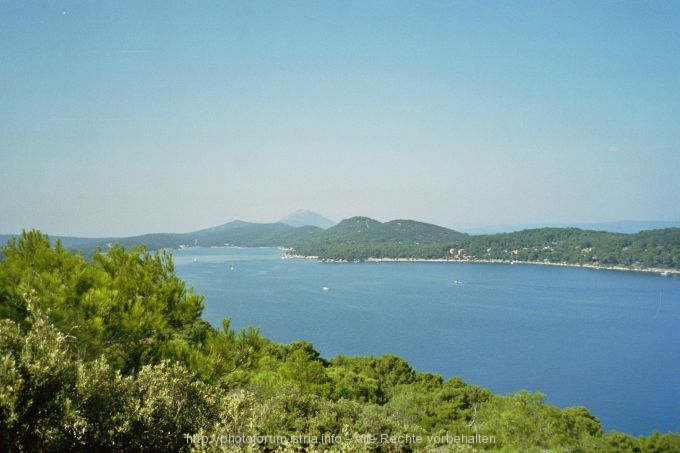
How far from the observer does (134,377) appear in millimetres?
5828

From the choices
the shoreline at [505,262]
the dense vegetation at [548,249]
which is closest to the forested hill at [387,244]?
the dense vegetation at [548,249]

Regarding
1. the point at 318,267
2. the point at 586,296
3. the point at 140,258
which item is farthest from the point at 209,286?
the point at 140,258

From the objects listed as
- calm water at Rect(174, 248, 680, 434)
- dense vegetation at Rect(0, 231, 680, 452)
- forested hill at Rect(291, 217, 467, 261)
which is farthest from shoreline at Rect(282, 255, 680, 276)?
dense vegetation at Rect(0, 231, 680, 452)

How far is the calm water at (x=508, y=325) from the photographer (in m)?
39.8

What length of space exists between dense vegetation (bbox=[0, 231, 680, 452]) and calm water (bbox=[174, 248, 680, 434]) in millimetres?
31713

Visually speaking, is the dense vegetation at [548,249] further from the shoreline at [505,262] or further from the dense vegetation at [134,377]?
the dense vegetation at [134,377]

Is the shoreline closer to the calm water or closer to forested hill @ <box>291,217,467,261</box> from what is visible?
forested hill @ <box>291,217,467,261</box>

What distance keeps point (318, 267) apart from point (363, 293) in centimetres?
4637

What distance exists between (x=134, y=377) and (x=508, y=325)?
59.2 m

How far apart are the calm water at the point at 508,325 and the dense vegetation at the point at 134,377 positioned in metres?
31.7

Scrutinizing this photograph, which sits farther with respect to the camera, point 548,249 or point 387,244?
point 387,244

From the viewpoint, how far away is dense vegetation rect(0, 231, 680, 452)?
406 cm

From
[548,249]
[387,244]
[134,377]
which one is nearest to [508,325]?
[134,377]

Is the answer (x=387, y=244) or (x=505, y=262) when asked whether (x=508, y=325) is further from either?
(x=387, y=244)
